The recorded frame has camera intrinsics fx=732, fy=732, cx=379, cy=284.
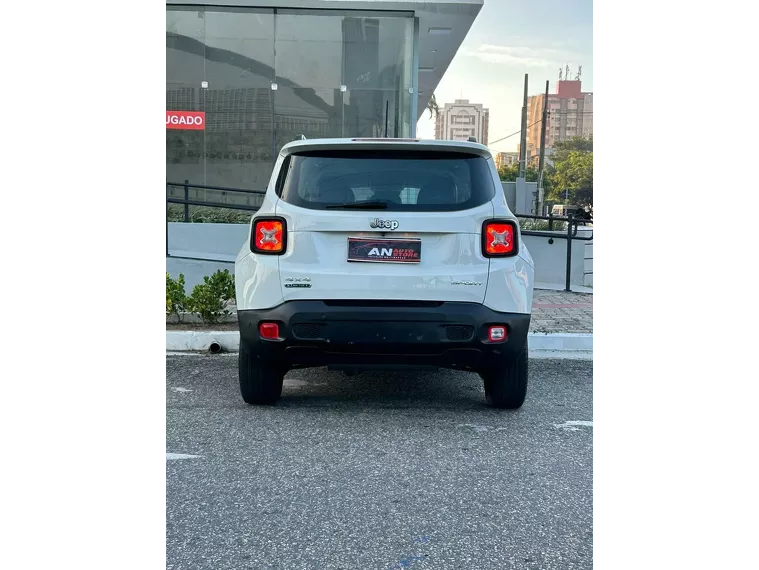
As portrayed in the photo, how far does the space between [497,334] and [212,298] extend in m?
4.10

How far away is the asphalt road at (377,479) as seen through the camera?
2822 millimetres

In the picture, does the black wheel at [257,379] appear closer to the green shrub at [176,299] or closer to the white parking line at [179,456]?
the white parking line at [179,456]

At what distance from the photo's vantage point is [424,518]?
3166mm

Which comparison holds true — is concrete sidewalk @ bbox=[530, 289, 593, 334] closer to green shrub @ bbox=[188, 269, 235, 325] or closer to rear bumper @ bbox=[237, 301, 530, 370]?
rear bumper @ bbox=[237, 301, 530, 370]

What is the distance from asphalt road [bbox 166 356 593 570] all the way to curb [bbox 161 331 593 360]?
1282 mm

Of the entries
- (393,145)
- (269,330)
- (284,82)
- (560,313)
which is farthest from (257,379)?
(284,82)

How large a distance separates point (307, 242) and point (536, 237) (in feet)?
32.0

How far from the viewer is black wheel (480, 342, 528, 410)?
491 centimetres

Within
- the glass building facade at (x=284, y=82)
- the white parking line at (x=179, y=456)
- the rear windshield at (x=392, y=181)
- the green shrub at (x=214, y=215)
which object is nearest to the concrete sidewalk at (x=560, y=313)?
the rear windshield at (x=392, y=181)

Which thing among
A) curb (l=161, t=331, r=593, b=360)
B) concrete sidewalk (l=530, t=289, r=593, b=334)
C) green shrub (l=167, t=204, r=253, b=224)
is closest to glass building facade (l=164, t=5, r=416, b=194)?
green shrub (l=167, t=204, r=253, b=224)

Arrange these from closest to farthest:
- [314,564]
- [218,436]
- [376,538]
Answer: [314,564], [376,538], [218,436]

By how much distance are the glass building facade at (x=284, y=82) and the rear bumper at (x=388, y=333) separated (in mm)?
10274
